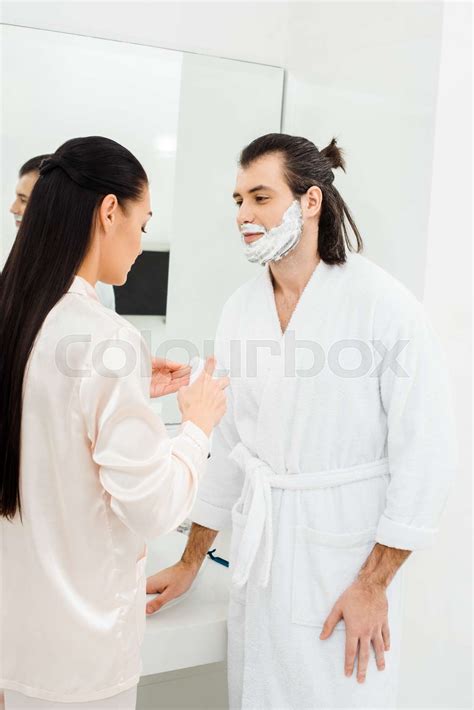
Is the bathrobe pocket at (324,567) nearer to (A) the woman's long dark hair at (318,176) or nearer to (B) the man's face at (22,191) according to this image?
(A) the woman's long dark hair at (318,176)

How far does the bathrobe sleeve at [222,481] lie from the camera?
1.51 meters

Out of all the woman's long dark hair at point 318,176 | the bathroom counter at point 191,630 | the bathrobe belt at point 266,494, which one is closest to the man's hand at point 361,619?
the bathrobe belt at point 266,494

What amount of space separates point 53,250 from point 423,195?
74 cm

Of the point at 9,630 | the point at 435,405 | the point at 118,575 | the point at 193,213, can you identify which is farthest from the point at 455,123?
the point at 9,630

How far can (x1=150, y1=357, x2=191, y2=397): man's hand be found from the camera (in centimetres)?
132

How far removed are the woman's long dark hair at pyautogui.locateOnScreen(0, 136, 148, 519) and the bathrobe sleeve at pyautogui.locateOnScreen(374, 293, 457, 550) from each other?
0.56m

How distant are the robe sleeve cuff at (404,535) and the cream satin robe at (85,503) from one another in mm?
414

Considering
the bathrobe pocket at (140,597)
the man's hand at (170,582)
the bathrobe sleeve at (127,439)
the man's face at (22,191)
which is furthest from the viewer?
the man's face at (22,191)

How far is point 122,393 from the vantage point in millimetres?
895

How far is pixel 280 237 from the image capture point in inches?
53.9

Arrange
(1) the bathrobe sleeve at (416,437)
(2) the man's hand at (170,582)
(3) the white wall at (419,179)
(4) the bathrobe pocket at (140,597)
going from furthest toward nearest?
(2) the man's hand at (170,582)
(3) the white wall at (419,179)
(1) the bathrobe sleeve at (416,437)
(4) the bathrobe pocket at (140,597)

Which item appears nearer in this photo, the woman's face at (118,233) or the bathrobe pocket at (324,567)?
the woman's face at (118,233)

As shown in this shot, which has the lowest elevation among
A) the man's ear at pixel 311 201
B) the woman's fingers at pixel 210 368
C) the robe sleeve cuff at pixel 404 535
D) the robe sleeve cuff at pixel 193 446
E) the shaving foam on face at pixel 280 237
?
the robe sleeve cuff at pixel 404 535

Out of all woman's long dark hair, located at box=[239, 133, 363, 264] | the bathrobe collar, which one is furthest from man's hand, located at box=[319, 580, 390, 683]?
the bathrobe collar
